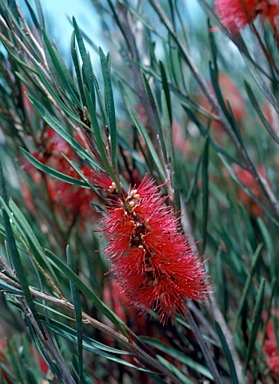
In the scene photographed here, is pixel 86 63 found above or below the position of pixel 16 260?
above

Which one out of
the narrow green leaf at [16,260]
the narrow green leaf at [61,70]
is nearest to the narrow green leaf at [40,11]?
the narrow green leaf at [61,70]

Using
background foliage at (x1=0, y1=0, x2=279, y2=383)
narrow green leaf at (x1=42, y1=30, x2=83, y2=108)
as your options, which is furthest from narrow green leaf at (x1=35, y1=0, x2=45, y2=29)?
narrow green leaf at (x1=42, y1=30, x2=83, y2=108)

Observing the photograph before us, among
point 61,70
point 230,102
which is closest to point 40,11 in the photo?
point 61,70

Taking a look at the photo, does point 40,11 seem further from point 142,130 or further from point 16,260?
point 16,260

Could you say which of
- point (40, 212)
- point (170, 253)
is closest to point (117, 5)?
point (40, 212)

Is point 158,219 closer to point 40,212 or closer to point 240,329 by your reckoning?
point 240,329

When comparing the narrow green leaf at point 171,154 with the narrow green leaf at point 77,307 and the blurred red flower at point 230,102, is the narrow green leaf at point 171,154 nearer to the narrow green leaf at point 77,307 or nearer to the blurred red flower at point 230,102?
the narrow green leaf at point 77,307

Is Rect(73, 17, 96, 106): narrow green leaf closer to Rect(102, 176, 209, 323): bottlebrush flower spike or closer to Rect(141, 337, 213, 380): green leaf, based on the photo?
Rect(102, 176, 209, 323): bottlebrush flower spike
